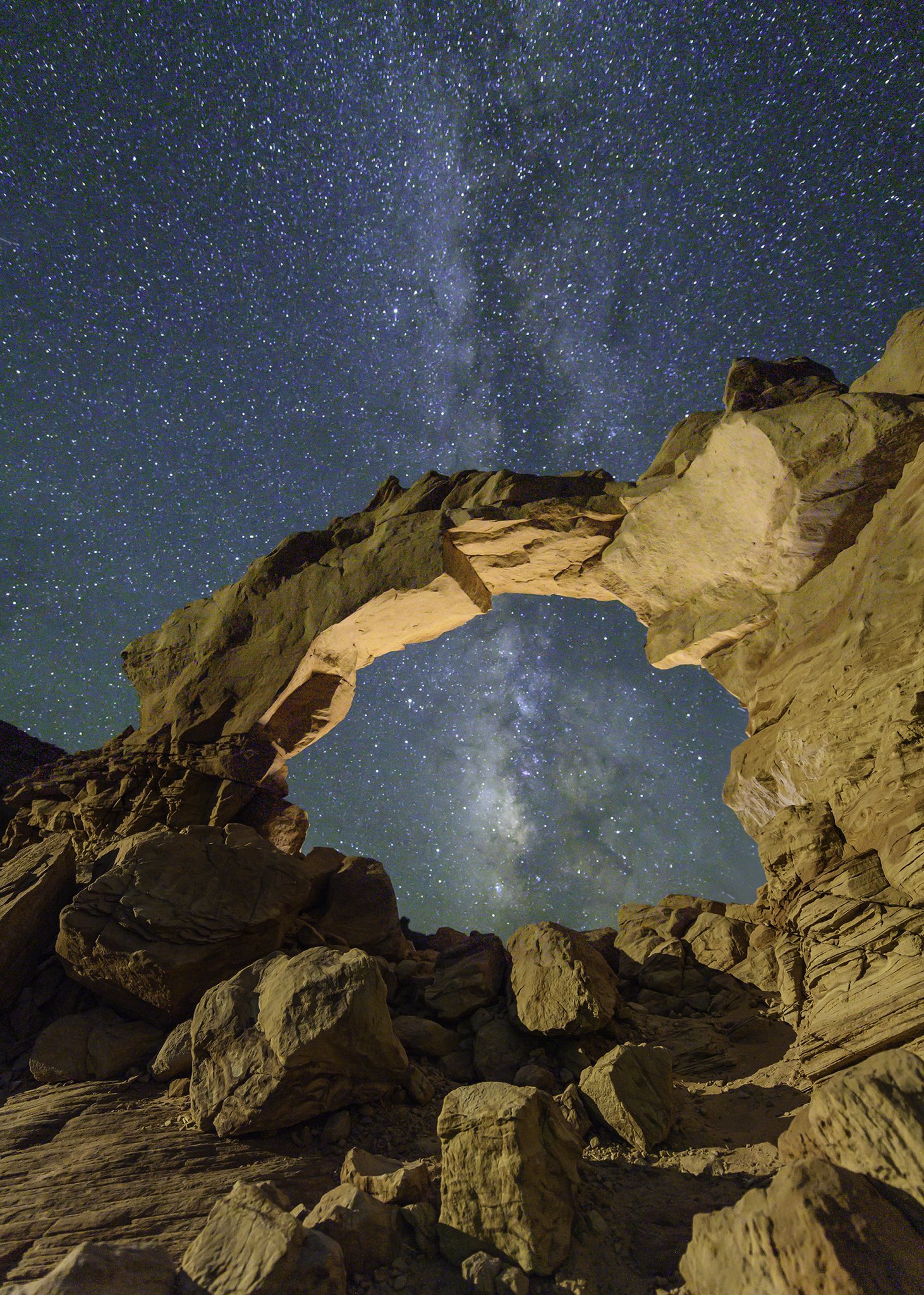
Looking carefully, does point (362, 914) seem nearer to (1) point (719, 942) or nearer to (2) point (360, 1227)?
(1) point (719, 942)

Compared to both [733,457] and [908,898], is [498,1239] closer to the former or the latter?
[908,898]

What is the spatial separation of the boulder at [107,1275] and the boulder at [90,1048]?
12.7ft

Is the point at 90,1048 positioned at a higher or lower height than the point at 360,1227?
higher

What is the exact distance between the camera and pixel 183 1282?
3561mm

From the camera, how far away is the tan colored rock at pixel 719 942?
30.6ft

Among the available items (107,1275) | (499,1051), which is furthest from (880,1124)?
(499,1051)

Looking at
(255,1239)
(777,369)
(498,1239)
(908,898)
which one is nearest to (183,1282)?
(255,1239)

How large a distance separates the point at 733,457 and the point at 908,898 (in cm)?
616

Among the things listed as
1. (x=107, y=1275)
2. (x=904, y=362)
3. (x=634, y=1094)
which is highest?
(x=904, y=362)

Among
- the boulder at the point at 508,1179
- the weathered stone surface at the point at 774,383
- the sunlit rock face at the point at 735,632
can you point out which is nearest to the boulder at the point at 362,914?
the sunlit rock face at the point at 735,632

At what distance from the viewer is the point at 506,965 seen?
9.17 meters

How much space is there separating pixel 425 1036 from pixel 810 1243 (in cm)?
559

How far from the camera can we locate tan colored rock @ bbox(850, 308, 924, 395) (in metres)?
8.08

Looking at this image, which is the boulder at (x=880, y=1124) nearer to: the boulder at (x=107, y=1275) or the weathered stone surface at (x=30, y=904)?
the boulder at (x=107, y=1275)
